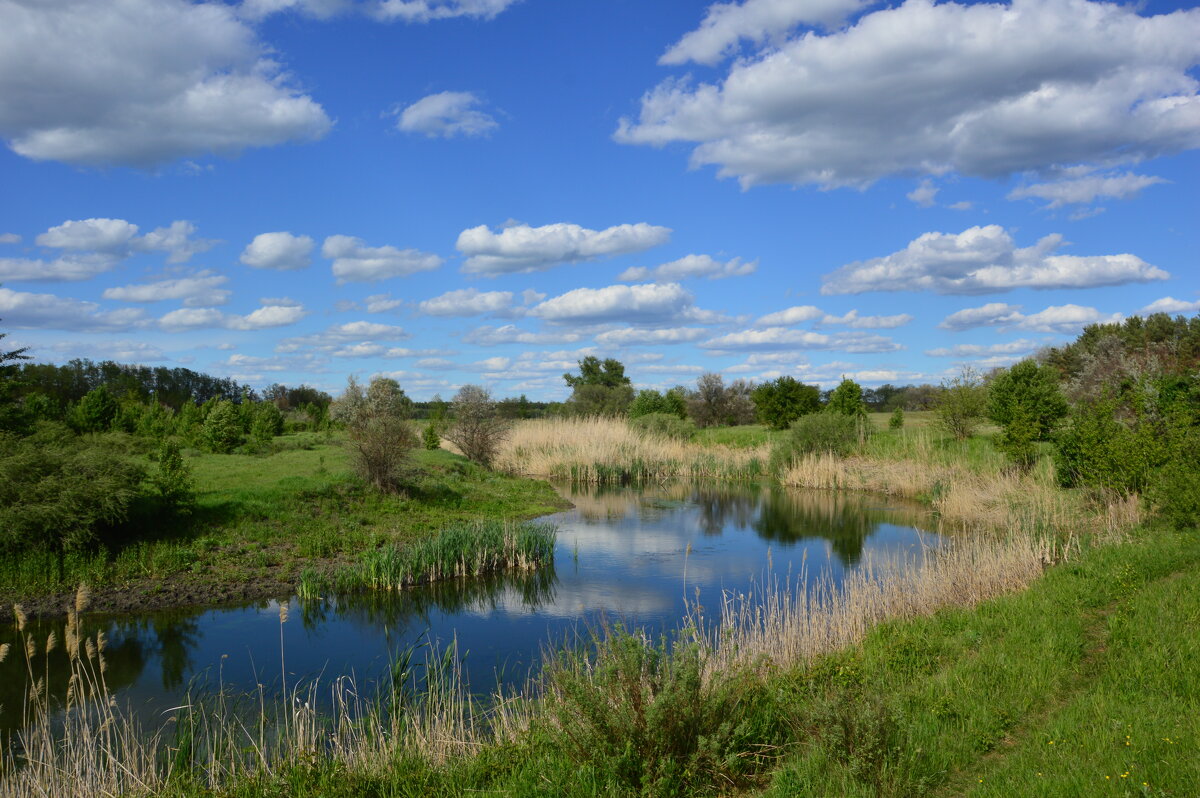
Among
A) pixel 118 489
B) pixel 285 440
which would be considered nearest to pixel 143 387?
pixel 285 440

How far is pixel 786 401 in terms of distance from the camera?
38.9m

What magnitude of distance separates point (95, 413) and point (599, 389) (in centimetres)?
3248

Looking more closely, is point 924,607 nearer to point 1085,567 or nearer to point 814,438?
point 1085,567

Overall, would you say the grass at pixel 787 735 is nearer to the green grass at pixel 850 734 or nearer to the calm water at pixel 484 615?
the green grass at pixel 850 734

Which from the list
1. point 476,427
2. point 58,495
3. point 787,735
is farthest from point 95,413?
point 787,735

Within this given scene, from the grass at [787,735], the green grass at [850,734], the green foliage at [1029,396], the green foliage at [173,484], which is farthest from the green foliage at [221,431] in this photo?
the green foliage at [1029,396]

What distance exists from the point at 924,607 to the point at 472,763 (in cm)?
566

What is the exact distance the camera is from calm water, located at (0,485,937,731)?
834 cm

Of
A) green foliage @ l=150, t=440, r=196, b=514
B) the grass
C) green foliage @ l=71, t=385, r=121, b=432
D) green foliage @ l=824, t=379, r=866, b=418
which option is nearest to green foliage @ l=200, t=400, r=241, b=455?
green foliage @ l=71, t=385, r=121, b=432

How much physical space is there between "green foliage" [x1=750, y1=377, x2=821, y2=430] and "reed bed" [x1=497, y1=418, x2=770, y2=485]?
8.49 metres

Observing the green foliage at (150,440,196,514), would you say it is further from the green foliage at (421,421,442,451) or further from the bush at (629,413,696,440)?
the bush at (629,413,696,440)

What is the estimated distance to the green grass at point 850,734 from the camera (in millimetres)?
4145

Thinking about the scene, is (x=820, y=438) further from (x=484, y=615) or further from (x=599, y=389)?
(x=599, y=389)

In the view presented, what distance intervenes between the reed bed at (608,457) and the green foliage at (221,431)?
8.69m
